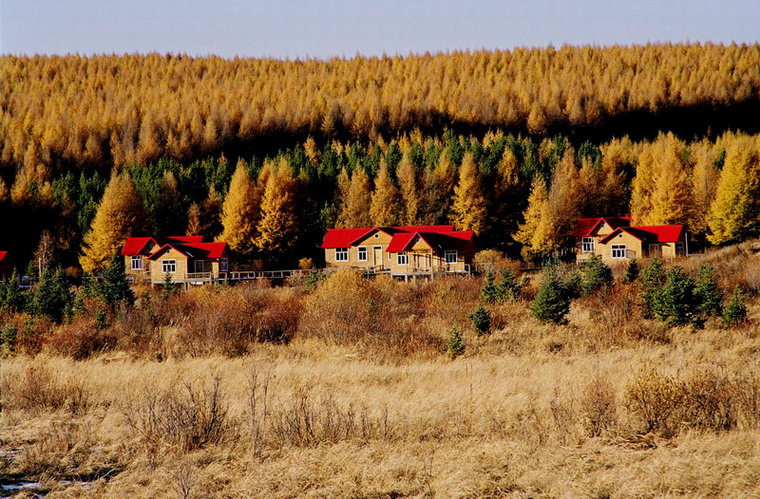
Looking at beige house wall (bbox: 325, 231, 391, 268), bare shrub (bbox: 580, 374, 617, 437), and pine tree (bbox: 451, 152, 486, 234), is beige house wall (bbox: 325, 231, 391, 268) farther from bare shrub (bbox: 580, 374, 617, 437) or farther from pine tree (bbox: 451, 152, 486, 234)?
bare shrub (bbox: 580, 374, 617, 437)

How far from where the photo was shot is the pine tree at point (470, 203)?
54.6 m

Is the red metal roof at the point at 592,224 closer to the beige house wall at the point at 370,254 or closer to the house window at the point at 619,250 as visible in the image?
the house window at the point at 619,250

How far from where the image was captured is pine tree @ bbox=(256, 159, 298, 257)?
5259 cm

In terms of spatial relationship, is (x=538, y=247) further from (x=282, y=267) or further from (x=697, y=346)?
(x=697, y=346)

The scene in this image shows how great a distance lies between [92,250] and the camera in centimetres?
5131

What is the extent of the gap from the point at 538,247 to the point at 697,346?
3233 centimetres

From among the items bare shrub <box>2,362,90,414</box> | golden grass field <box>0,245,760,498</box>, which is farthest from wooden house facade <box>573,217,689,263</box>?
bare shrub <box>2,362,90,414</box>

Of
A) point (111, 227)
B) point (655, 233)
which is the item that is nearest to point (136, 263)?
point (111, 227)

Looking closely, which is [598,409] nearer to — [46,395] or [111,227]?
[46,395]

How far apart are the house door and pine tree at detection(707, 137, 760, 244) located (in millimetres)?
24736

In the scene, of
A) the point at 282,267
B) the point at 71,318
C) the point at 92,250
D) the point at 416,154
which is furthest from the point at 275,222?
the point at 71,318

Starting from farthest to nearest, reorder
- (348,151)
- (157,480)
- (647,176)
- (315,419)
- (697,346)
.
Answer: (348,151) < (647,176) < (697,346) < (315,419) < (157,480)

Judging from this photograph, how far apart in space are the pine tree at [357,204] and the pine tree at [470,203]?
7874 mm

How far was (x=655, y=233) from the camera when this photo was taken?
48.9m
